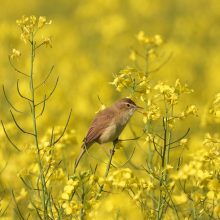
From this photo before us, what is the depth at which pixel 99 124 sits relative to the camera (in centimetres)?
548

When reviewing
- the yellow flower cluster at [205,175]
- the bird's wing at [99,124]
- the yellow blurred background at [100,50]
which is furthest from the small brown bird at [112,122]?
the yellow flower cluster at [205,175]

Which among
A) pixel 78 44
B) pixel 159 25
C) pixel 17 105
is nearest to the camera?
pixel 17 105

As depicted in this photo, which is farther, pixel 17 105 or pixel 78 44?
pixel 78 44

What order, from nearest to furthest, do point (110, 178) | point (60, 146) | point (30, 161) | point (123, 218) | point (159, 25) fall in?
point (110, 178) < point (123, 218) < point (60, 146) < point (30, 161) < point (159, 25)

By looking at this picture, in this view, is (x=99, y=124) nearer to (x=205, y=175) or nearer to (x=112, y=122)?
(x=112, y=122)

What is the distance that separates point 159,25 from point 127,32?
3.37 feet

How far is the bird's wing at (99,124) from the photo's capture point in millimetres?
5410

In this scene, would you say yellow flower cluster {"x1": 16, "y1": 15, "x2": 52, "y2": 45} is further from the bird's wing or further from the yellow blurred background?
the yellow blurred background

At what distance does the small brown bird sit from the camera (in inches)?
209

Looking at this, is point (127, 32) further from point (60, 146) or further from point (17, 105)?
point (60, 146)

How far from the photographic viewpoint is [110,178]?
3.94 metres

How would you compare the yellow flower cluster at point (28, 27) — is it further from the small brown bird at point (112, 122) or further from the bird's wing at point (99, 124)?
the bird's wing at point (99, 124)

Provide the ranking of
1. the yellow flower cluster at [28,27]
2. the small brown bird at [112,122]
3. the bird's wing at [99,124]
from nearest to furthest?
the yellow flower cluster at [28,27] → the small brown bird at [112,122] → the bird's wing at [99,124]

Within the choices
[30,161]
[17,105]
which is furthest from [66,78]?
[30,161]
